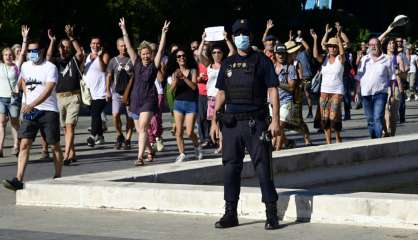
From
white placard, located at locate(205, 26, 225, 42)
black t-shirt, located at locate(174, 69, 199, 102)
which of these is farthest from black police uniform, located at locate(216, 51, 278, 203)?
white placard, located at locate(205, 26, 225, 42)

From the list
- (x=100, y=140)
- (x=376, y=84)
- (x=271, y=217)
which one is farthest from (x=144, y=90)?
(x=271, y=217)

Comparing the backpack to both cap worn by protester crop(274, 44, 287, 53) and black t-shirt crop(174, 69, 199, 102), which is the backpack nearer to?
black t-shirt crop(174, 69, 199, 102)

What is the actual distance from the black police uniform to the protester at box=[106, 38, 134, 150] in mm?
8296

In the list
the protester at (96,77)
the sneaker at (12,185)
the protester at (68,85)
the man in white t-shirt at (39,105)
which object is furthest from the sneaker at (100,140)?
the sneaker at (12,185)

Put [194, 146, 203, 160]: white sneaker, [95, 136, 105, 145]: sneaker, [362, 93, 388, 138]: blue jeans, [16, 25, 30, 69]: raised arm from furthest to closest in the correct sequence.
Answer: [95, 136, 105, 145]: sneaker < [362, 93, 388, 138]: blue jeans < [194, 146, 203, 160]: white sneaker < [16, 25, 30, 69]: raised arm

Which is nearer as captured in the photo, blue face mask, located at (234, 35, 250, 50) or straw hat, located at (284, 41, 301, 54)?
blue face mask, located at (234, 35, 250, 50)

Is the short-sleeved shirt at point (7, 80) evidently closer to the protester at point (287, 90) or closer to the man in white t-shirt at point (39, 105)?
the protester at point (287, 90)

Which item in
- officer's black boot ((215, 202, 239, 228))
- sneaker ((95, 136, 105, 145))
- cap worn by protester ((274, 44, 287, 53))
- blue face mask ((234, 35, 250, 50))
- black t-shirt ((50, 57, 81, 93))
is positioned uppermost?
blue face mask ((234, 35, 250, 50))

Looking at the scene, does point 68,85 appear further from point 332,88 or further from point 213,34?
point 332,88

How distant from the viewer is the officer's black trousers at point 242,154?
33.5ft

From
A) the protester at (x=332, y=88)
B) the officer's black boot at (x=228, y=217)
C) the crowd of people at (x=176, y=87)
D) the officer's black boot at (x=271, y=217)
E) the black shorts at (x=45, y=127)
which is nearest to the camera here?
the officer's black boot at (x=271, y=217)

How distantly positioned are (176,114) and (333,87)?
7.89 feet

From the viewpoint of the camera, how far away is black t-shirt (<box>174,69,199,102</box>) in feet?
56.6

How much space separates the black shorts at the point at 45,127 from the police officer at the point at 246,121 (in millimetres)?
3729
